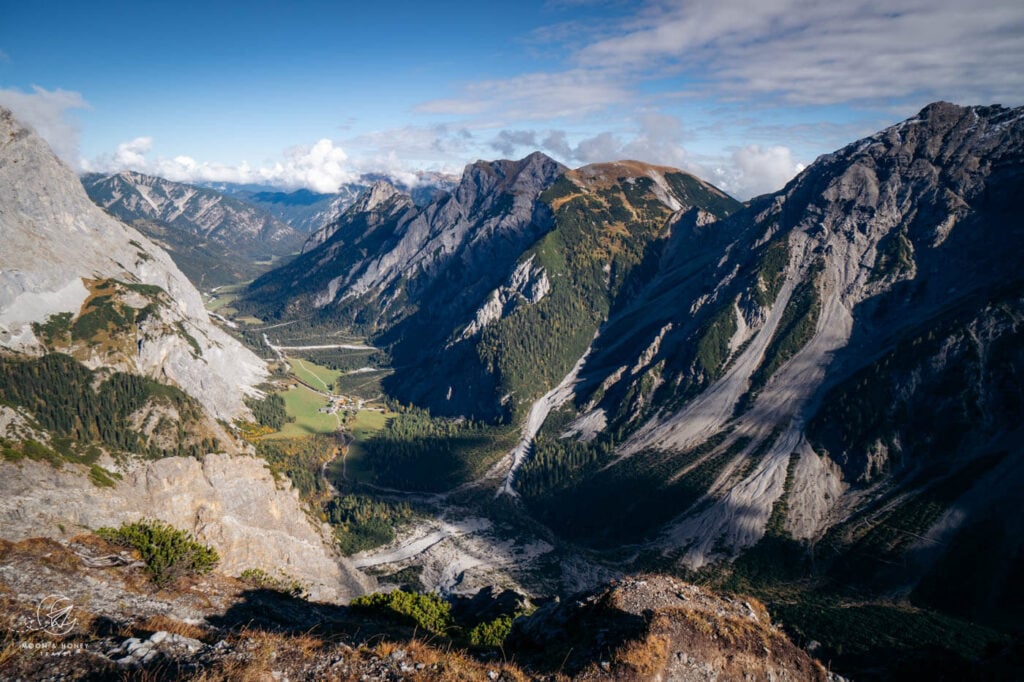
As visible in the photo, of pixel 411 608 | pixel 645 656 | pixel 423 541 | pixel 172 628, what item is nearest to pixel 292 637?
pixel 172 628

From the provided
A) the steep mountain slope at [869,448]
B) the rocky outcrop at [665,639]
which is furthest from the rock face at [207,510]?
the steep mountain slope at [869,448]

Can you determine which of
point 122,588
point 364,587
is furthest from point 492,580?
point 122,588

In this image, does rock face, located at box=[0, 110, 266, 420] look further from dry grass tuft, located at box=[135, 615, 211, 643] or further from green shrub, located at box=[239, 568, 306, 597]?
dry grass tuft, located at box=[135, 615, 211, 643]

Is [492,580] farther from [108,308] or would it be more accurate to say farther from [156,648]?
[108,308]

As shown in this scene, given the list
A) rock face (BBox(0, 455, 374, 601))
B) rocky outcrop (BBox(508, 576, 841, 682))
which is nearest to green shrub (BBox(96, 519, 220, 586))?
rock face (BBox(0, 455, 374, 601))

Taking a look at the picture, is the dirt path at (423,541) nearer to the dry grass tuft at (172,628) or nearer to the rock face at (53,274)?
the rock face at (53,274)
